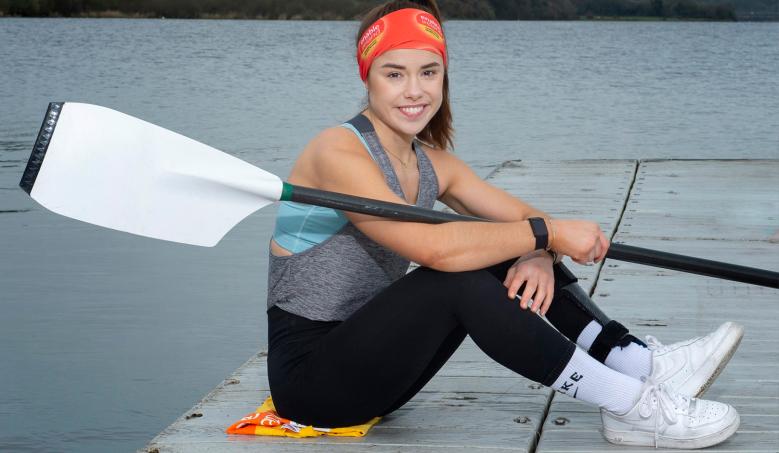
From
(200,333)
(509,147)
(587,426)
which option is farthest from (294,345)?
(509,147)

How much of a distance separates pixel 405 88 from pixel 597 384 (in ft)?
2.67

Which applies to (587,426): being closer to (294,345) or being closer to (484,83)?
(294,345)

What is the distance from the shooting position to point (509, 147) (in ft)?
48.8

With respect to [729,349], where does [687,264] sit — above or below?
above

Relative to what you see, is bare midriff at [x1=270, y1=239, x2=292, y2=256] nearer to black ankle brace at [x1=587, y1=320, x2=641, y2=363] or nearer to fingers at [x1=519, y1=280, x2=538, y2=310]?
fingers at [x1=519, y1=280, x2=538, y2=310]

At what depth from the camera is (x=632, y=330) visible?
13.0 ft

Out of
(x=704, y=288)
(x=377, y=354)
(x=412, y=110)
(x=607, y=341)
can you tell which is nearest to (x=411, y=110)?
(x=412, y=110)

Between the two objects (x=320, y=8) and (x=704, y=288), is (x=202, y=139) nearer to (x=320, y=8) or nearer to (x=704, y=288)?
(x=704, y=288)

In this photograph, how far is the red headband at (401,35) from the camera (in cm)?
285

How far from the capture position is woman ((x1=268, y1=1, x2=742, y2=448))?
260 cm

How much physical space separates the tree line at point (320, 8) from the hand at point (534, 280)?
4765 centimetres

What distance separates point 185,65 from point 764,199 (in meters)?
27.0

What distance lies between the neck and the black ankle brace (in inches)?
25.2

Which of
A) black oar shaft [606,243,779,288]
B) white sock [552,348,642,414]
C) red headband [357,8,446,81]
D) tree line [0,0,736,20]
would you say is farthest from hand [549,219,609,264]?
tree line [0,0,736,20]
